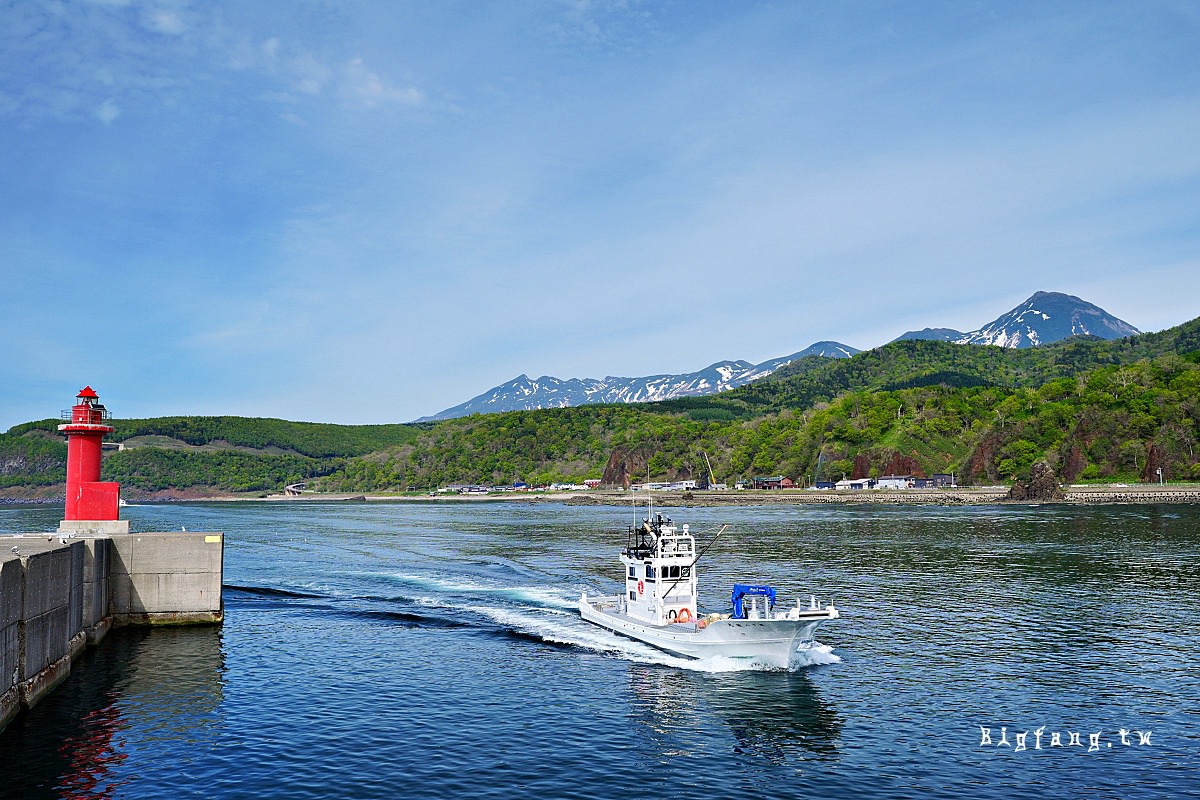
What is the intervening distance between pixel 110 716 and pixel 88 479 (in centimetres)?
2167

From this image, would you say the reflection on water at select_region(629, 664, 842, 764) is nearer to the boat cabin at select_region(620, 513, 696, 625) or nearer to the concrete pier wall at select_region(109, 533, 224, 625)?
the boat cabin at select_region(620, 513, 696, 625)

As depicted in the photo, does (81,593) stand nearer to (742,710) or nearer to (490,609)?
(490,609)

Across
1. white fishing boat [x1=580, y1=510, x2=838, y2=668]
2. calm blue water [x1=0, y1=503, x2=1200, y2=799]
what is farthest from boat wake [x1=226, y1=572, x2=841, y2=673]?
white fishing boat [x1=580, y1=510, x2=838, y2=668]

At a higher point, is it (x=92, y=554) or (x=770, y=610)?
(x=92, y=554)

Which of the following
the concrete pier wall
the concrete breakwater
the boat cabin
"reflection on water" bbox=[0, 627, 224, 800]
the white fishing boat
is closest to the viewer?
"reflection on water" bbox=[0, 627, 224, 800]

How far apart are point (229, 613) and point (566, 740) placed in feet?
113

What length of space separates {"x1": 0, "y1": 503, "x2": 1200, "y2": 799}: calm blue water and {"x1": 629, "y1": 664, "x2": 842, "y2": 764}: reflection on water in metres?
0.13

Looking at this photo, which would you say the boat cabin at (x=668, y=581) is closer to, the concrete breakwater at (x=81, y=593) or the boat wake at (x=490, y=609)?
the boat wake at (x=490, y=609)

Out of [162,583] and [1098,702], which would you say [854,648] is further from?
[162,583]

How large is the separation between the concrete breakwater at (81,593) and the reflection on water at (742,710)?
22.4 m

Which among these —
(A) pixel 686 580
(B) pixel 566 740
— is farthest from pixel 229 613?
(B) pixel 566 740

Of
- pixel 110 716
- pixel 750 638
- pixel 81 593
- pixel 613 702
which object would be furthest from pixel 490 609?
pixel 110 716

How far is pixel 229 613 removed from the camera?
54.1 m

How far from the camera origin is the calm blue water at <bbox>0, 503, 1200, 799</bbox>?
2525 cm
